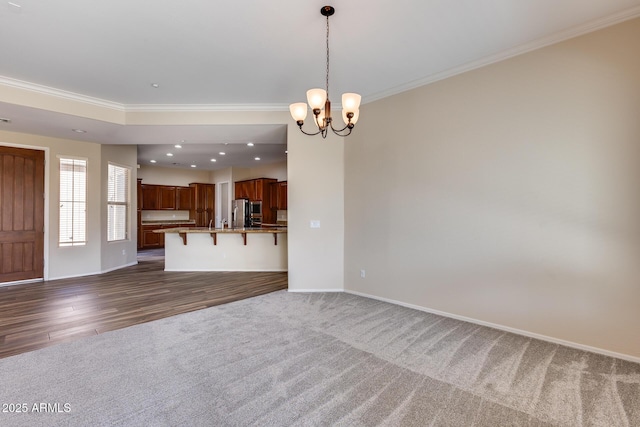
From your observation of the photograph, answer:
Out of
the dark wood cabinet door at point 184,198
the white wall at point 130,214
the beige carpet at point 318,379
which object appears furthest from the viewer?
the dark wood cabinet door at point 184,198

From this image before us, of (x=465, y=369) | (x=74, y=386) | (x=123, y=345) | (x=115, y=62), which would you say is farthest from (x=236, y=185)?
(x=465, y=369)

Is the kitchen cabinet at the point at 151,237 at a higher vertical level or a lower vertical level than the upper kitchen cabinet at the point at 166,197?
lower

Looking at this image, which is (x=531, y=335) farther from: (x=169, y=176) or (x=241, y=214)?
(x=169, y=176)

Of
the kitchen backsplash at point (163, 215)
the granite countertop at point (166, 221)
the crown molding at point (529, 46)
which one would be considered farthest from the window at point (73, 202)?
the crown molding at point (529, 46)

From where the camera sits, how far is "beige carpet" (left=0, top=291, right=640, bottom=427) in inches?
73.5

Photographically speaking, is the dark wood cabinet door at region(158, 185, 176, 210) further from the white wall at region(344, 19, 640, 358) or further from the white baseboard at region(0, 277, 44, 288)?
the white wall at region(344, 19, 640, 358)

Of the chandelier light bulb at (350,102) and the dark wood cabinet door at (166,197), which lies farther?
the dark wood cabinet door at (166,197)

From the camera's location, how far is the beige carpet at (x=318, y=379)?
1.87 meters

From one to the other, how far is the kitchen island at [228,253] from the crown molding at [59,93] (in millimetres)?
2874

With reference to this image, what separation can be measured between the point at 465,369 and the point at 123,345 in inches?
123

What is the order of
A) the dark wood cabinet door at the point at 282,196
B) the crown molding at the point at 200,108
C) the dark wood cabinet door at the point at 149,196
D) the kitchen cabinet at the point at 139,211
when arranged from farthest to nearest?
the dark wood cabinet door at the point at 149,196
the kitchen cabinet at the point at 139,211
the dark wood cabinet door at the point at 282,196
the crown molding at the point at 200,108

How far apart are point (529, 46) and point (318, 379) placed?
12.4ft

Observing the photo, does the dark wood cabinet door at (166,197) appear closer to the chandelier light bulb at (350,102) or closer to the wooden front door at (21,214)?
the wooden front door at (21,214)

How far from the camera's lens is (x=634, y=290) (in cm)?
256
